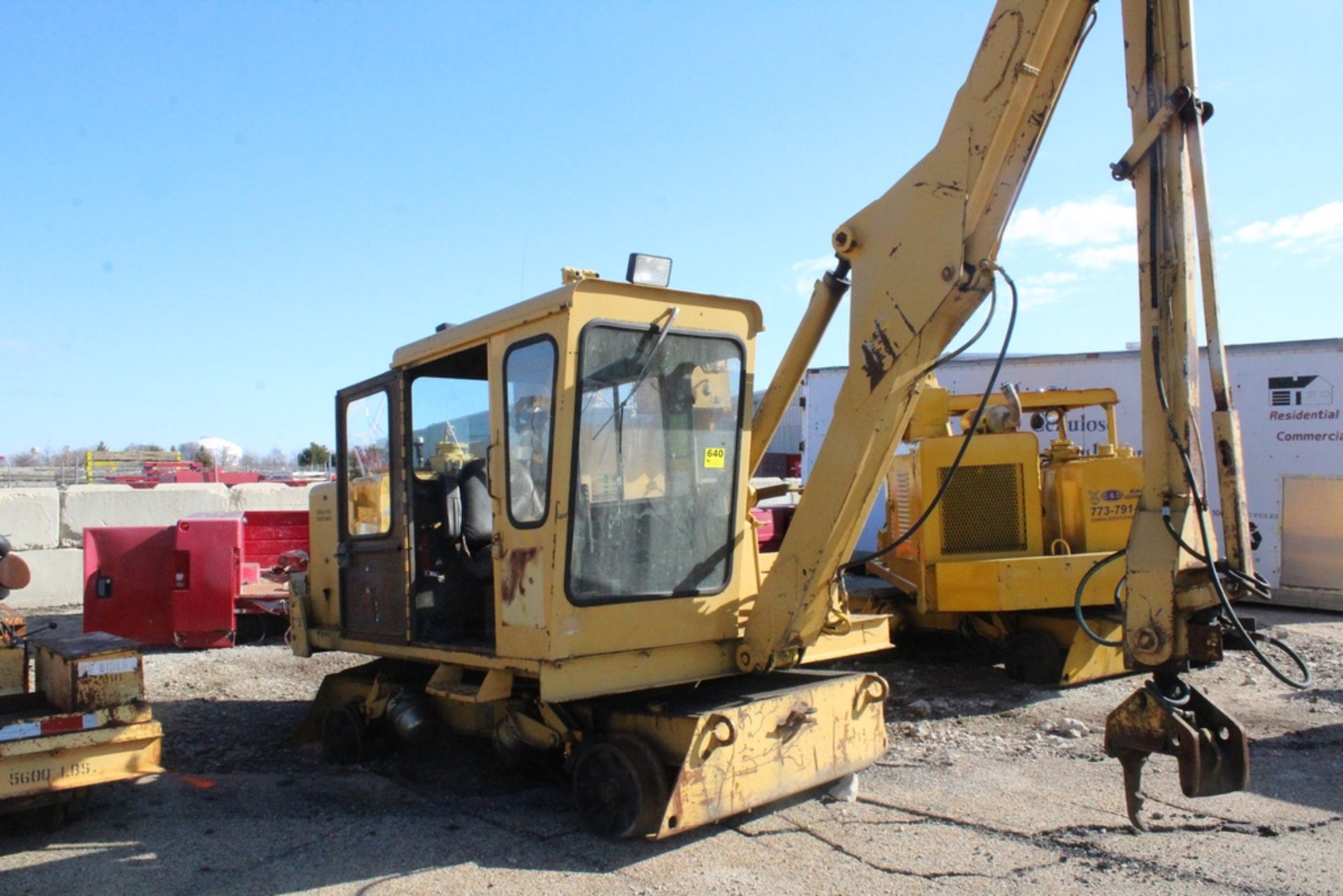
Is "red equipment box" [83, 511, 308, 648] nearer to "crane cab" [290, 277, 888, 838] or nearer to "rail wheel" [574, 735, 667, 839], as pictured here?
"crane cab" [290, 277, 888, 838]

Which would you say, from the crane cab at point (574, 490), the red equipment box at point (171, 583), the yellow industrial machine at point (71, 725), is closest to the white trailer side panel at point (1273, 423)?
the red equipment box at point (171, 583)

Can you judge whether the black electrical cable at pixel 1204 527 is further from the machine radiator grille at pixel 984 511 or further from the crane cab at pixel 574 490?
the machine radiator grille at pixel 984 511

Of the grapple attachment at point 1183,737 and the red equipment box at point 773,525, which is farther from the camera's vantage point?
the red equipment box at point 773,525

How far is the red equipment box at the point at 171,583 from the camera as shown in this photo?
9.99m


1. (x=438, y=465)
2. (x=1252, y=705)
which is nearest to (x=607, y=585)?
(x=438, y=465)

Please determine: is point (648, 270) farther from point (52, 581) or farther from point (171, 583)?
point (52, 581)

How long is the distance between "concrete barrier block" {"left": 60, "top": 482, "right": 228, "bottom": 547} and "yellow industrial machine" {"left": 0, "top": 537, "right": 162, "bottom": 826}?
7.94 metres

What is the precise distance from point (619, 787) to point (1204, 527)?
8.47 ft

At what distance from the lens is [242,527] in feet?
35.8

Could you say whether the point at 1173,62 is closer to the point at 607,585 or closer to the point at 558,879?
the point at 607,585

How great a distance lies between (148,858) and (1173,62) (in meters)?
5.25

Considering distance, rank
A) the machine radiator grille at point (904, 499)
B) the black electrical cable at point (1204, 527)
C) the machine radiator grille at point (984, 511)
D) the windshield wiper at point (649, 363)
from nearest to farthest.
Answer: the black electrical cable at point (1204, 527), the windshield wiper at point (649, 363), the machine radiator grille at point (984, 511), the machine radiator grille at point (904, 499)

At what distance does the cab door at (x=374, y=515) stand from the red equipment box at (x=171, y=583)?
14.8 ft

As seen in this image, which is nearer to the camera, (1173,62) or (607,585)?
(1173,62)
